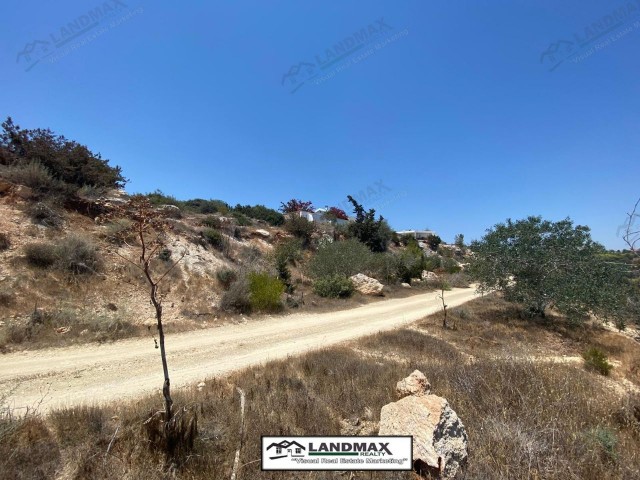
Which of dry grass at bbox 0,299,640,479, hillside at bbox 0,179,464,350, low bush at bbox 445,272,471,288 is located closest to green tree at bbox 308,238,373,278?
hillside at bbox 0,179,464,350

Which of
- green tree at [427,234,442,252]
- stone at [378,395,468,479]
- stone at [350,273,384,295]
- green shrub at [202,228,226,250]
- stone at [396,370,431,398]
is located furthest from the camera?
green tree at [427,234,442,252]

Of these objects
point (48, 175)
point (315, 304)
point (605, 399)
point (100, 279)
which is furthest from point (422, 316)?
point (48, 175)

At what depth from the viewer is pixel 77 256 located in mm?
12438

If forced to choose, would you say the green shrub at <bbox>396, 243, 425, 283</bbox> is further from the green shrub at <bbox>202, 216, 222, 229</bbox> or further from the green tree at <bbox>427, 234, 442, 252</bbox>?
the green tree at <bbox>427, 234, 442, 252</bbox>

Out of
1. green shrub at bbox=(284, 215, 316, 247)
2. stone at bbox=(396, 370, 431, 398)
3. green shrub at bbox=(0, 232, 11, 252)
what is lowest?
stone at bbox=(396, 370, 431, 398)

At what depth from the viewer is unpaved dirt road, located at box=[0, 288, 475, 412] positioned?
5.71m

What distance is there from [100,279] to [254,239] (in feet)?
49.9

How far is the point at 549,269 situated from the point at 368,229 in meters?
23.7

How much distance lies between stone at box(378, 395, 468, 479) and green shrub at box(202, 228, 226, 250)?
19555mm

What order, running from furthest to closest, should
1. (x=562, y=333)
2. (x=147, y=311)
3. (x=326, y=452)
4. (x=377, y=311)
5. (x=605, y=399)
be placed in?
(x=377, y=311) → (x=562, y=333) → (x=147, y=311) → (x=605, y=399) → (x=326, y=452)

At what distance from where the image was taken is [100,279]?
1256cm

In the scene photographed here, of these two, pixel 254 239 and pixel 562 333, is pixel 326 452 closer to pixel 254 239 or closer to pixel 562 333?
pixel 562 333

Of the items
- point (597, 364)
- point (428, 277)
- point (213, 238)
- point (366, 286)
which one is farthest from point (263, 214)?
point (597, 364)

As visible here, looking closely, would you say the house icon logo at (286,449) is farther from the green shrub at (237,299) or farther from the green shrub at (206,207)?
the green shrub at (206,207)
